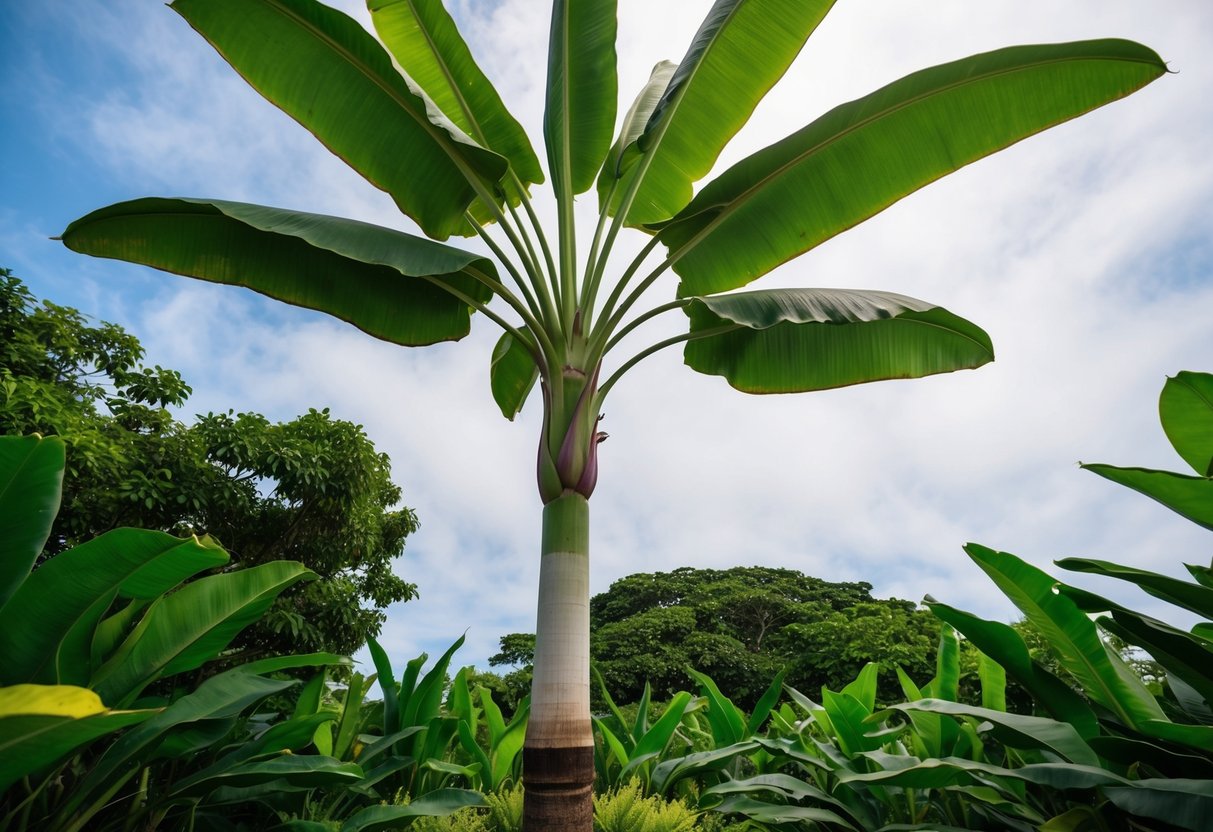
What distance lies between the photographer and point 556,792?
251 centimetres

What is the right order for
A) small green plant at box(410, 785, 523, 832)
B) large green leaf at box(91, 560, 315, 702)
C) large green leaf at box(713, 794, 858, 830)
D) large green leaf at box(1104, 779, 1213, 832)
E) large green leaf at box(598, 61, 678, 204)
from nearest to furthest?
1. large green leaf at box(1104, 779, 1213, 832)
2. large green leaf at box(91, 560, 315, 702)
3. large green leaf at box(713, 794, 858, 830)
4. small green plant at box(410, 785, 523, 832)
5. large green leaf at box(598, 61, 678, 204)

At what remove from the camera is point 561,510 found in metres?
2.88

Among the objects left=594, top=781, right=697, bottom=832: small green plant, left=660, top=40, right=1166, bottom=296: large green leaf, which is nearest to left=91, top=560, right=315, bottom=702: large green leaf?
left=594, top=781, right=697, bottom=832: small green plant

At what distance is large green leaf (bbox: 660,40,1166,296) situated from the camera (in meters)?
3.34

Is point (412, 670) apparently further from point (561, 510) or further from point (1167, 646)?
point (1167, 646)

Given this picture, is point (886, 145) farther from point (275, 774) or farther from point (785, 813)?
point (275, 774)

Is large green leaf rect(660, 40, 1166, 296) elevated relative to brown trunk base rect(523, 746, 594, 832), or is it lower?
elevated

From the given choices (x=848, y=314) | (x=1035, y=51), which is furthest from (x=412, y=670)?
(x=1035, y=51)

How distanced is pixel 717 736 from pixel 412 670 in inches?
69.6

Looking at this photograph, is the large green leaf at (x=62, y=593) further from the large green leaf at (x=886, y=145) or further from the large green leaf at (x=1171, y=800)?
the large green leaf at (x=1171, y=800)

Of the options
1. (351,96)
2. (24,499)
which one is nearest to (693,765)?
(24,499)

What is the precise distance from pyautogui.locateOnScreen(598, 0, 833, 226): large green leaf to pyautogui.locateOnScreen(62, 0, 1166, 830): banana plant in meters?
0.01

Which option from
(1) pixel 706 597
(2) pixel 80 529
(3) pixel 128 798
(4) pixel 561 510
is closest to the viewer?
(3) pixel 128 798

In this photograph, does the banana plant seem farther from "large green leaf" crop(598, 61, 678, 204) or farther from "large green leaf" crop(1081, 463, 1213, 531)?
"large green leaf" crop(1081, 463, 1213, 531)
